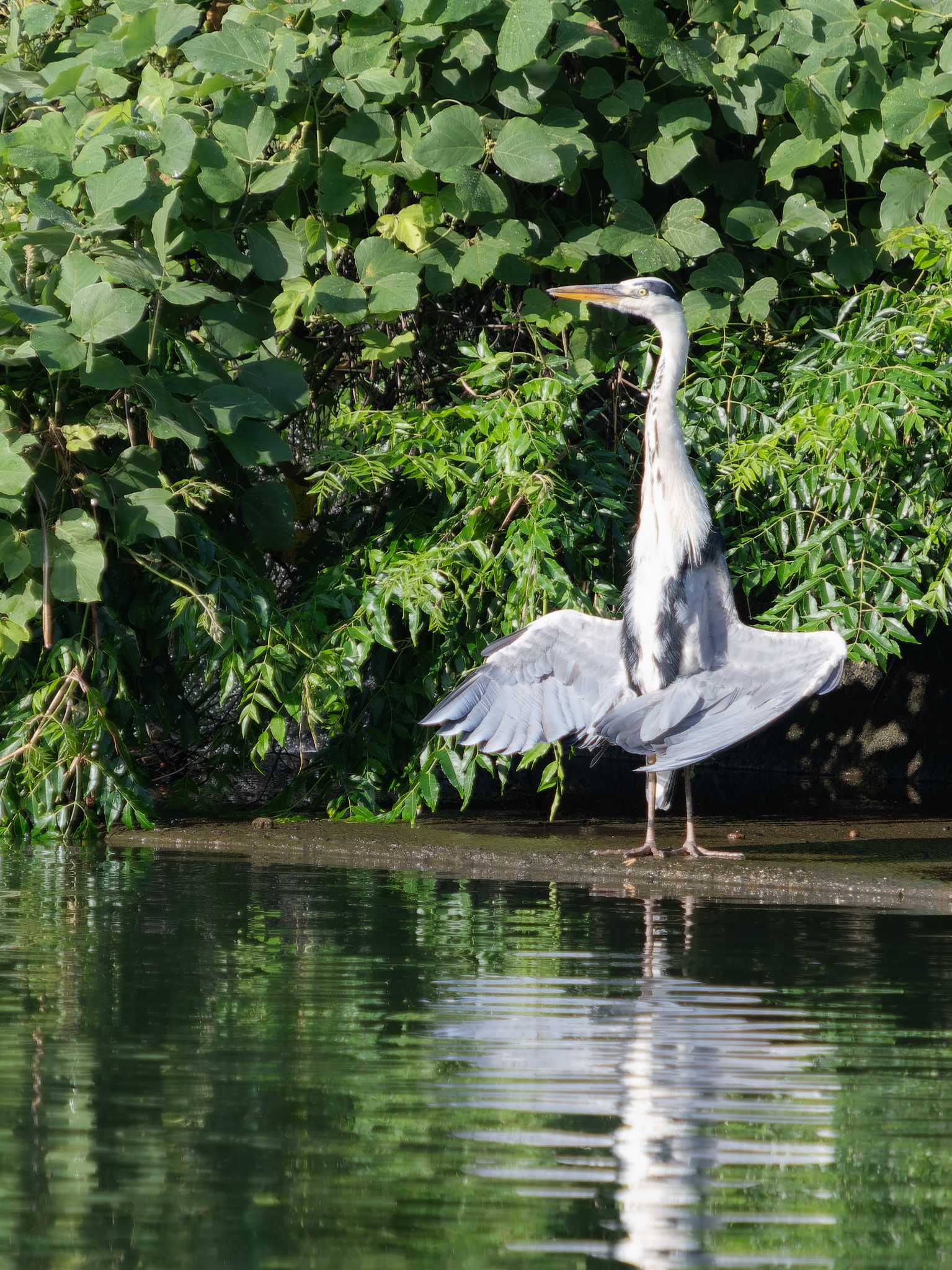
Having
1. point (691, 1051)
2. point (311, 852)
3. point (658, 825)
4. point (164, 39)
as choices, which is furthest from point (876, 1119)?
point (164, 39)

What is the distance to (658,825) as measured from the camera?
7.15 m

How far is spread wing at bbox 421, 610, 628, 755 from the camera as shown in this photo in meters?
6.33

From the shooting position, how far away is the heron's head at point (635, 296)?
6.54m

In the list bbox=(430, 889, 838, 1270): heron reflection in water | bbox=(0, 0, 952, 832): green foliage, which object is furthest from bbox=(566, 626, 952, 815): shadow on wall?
bbox=(430, 889, 838, 1270): heron reflection in water

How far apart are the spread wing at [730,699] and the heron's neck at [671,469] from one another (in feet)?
1.23

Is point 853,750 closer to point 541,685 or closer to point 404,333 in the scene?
point 404,333

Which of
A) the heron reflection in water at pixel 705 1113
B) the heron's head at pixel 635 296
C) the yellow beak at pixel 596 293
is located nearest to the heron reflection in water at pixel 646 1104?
the heron reflection in water at pixel 705 1113

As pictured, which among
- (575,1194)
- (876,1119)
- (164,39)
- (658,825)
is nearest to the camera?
(575,1194)

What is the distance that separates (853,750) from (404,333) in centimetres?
395

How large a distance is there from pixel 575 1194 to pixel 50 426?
485cm

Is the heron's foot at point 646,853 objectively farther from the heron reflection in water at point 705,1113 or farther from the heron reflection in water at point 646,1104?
the heron reflection in water at point 705,1113

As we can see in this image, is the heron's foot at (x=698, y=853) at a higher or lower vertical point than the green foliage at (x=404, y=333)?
lower

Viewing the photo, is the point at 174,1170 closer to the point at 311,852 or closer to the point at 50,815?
the point at 311,852

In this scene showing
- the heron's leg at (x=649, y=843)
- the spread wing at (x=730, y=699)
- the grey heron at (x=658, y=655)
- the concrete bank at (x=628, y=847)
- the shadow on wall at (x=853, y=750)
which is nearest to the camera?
the concrete bank at (x=628, y=847)
